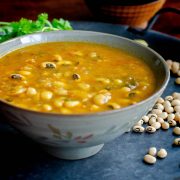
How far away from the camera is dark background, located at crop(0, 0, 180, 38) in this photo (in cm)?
324

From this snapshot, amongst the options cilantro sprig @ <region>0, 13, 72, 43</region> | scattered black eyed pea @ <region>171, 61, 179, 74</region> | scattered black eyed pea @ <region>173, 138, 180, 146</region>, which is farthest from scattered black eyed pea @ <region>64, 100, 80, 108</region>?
scattered black eyed pea @ <region>171, 61, 179, 74</region>

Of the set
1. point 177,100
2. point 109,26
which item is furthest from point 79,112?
point 109,26

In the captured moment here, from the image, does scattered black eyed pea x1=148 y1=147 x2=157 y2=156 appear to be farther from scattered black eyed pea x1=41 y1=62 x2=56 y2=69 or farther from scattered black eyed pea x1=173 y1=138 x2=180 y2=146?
scattered black eyed pea x1=41 y1=62 x2=56 y2=69

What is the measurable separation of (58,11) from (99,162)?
209 cm

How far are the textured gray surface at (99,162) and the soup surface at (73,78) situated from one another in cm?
23

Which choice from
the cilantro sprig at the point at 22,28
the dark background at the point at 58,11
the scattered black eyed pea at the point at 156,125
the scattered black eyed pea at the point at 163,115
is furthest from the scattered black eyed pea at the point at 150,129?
the dark background at the point at 58,11

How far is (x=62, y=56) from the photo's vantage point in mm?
1832

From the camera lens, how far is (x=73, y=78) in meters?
1.62

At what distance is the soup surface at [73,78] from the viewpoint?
148cm

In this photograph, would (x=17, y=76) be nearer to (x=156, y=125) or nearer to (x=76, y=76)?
(x=76, y=76)

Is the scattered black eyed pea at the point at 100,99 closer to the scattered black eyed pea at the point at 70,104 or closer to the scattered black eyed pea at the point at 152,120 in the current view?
the scattered black eyed pea at the point at 70,104

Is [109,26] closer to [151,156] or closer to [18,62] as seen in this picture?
[18,62]

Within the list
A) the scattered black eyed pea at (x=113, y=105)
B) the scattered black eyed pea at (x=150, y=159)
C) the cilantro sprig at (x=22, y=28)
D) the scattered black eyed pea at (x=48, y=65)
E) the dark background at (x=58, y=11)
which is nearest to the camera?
the scattered black eyed pea at (x=113, y=105)

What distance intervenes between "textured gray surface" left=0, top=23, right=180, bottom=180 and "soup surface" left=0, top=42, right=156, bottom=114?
0.23 meters
